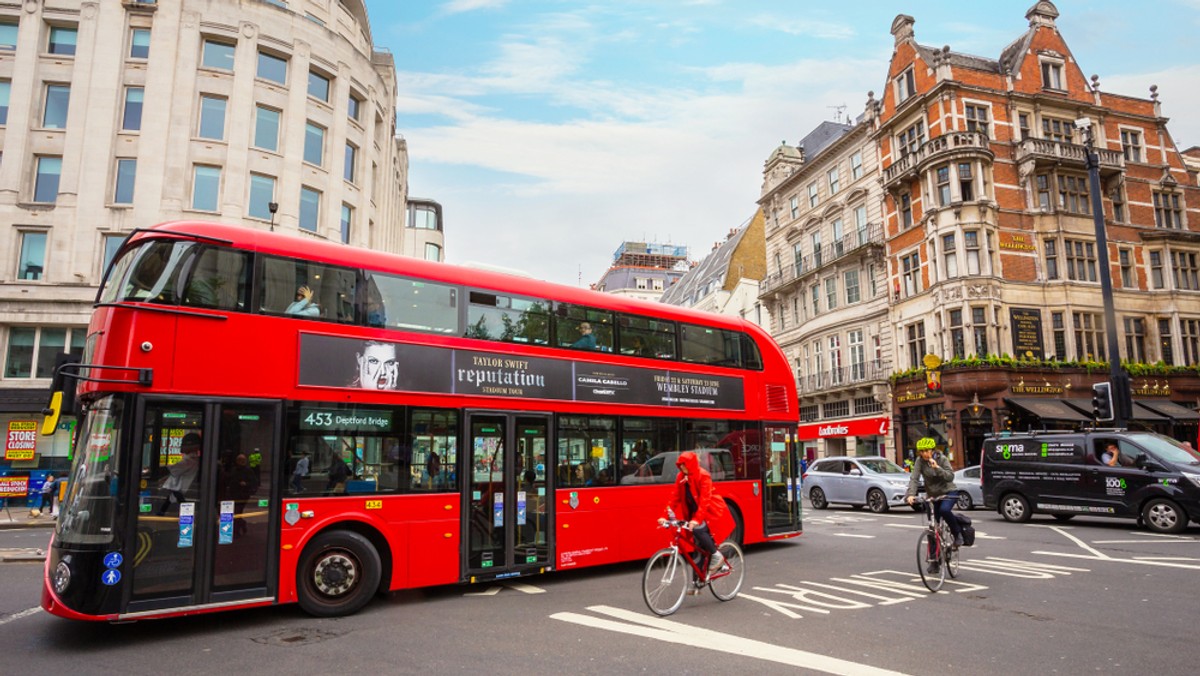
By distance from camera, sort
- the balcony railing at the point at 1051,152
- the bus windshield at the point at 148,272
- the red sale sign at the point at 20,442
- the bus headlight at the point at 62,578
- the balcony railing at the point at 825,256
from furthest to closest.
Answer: the balcony railing at the point at 825,256
the balcony railing at the point at 1051,152
the red sale sign at the point at 20,442
the bus windshield at the point at 148,272
the bus headlight at the point at 62,578

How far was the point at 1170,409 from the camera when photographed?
103 feet

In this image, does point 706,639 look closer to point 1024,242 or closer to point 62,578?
point 62,578

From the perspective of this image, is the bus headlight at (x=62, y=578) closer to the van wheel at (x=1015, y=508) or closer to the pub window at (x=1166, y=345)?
the van wheel at (x=1015, y=508)

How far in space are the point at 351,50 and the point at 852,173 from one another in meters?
26.1

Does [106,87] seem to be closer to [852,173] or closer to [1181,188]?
[852,173]

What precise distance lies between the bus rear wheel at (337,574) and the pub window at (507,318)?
291cm

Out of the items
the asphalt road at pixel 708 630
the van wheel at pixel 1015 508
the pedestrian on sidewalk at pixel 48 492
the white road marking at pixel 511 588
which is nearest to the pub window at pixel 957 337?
the van wheel at pixel 1015 508

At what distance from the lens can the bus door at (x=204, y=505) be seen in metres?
6.94

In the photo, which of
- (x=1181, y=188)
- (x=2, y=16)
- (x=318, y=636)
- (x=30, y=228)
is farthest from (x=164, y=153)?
(x=1181, y=188)

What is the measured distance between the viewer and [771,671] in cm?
570

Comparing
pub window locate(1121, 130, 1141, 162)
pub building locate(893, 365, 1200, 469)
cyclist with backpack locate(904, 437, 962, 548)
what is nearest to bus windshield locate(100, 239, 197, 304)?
cyclist with backpack locate(904, 437, 962, 548)

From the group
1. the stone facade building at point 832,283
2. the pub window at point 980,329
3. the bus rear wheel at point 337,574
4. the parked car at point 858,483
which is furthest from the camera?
the stone facade building at point 832,283

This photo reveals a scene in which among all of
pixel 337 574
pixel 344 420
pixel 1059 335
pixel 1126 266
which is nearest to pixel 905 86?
pixel 1126 266

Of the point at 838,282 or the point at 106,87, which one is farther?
the point at 838,282
